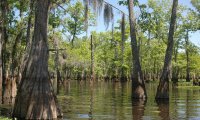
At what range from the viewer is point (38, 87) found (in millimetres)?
13945

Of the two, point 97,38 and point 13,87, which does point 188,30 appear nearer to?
point 97,38

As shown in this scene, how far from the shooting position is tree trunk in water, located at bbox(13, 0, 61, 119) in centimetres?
1379

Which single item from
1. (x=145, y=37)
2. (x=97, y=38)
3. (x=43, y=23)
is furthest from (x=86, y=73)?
(x=43, y=23)

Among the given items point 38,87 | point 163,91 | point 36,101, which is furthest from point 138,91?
point 36,101

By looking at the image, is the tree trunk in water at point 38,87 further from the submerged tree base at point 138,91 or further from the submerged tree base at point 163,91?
the submerged tree base at point 163,91

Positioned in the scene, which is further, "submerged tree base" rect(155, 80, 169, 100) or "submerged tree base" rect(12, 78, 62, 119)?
Result: "submerged tree base" rect(155, 80, 169, 100)

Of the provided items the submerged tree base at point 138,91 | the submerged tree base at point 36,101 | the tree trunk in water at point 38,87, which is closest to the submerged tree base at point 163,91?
the submerged tree base at point 138,91

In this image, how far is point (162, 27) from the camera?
6862cm

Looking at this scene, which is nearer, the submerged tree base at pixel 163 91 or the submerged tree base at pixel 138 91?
the submerged tree base at pixel 163 91

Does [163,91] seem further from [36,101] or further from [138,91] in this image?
[36,101]

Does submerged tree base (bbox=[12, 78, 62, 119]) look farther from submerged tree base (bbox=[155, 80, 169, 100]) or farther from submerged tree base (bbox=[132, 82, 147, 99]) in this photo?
submerged tree base (bbox=[155, 80, 169, 100])

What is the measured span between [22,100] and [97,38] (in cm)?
8424

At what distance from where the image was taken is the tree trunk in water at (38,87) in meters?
13.8

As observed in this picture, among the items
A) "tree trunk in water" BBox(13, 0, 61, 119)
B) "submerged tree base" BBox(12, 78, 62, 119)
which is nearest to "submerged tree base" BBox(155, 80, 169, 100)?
"tree trunk in water" BBox(13, 0, 61, 119)
